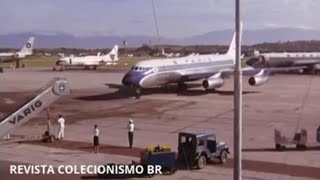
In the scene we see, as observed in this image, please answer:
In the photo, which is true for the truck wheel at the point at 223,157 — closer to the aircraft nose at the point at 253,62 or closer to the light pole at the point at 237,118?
the light pole at the point at 237,118

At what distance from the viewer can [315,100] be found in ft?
160

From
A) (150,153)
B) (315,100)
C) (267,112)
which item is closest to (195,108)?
(267,112)

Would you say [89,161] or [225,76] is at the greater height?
[225,76]

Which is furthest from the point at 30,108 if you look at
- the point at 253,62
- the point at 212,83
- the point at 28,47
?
the point at 28,47

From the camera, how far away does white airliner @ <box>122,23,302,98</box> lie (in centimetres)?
4875

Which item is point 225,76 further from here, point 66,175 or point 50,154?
point 66,175

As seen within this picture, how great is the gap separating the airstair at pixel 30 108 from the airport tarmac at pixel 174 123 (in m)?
2.57

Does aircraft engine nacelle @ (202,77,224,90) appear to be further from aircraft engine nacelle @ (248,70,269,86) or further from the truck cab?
the truck cab

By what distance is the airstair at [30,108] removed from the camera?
18.7 metres

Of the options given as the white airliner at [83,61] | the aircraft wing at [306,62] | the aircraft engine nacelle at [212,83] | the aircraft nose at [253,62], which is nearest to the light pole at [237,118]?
the aircraft engine nacelle at [212,83]

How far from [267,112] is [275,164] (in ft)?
60.3

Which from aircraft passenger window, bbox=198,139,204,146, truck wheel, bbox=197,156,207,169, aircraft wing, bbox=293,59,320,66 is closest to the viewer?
truck wheel, bbox=197,156,207,169

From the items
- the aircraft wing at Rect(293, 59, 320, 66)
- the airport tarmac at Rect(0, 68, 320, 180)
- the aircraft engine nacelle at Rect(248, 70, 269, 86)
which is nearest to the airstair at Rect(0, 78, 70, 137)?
the airport tarmac at Rect(0, 68, 320, 180)

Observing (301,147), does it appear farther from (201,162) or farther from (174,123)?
(174,123)
